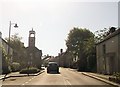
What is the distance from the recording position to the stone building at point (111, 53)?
112 feet

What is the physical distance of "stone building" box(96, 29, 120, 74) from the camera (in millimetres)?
34156

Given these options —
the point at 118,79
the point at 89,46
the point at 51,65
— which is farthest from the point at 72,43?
the point at 118,79

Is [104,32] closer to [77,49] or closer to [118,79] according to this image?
[77,49]

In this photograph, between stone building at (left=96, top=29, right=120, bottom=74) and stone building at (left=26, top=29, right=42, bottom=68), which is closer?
stone building at (left=96, top=29, right=120, bottom=74)

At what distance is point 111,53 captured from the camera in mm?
36625

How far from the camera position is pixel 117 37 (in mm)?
33844

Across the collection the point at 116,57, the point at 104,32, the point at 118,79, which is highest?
the point at 104,32

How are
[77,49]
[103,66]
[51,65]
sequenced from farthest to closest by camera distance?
[77,49]
[51,65]
[103,66]

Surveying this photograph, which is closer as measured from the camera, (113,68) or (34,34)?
(113,68)

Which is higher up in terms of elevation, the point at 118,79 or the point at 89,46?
the point at 89,46

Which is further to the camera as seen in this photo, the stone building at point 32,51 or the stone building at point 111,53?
the stone building at point 32,51

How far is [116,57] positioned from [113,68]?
2.90 m

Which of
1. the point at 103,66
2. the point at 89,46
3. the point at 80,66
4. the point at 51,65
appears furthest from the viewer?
the point at 80,66

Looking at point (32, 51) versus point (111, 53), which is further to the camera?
point (32, 51)
